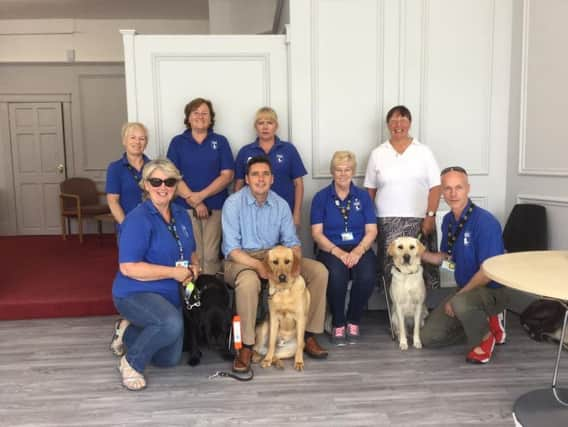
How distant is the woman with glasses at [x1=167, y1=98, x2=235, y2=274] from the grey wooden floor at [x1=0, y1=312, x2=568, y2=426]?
0.84 metres

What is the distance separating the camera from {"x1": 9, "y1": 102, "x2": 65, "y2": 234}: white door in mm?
7078

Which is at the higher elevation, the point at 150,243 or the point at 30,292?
the point at 150,243

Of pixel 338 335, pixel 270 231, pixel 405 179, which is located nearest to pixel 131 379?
pixel 270 231

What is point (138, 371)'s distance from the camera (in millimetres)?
2549

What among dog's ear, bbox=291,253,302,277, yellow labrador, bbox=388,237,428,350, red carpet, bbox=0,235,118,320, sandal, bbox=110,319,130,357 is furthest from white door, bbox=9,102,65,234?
yellow labrador, bbox=388,237,428,350

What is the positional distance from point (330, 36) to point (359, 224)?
1.51 meters

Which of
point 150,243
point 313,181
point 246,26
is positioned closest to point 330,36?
point 313,181

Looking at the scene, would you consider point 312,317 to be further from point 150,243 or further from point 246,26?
point 246,26

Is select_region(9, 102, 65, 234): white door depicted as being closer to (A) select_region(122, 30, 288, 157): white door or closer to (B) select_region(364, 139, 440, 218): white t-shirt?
(A) select_region(122, 30, 288, 157): white door

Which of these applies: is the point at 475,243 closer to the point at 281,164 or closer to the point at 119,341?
the point at 281,164

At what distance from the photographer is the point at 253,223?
3.00 m

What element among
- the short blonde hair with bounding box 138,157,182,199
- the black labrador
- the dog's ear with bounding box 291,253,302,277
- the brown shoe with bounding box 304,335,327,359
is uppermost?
the short blonde hair with bounding box 138,157,182,199

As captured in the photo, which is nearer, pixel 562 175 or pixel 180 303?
pixel 180 303

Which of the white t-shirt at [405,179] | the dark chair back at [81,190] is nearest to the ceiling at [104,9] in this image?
the dark chair back at [81,190]
